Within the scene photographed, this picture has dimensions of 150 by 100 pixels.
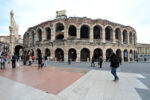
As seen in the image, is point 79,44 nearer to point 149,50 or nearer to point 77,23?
point 77,23

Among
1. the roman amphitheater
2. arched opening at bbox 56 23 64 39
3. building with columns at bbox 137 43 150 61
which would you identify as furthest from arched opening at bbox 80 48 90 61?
building with columns at bbox 137 43 150 61

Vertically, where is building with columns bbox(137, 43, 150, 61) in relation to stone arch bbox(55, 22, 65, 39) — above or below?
below

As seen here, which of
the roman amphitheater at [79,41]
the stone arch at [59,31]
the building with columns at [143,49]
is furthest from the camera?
the building with columns at [143,49]

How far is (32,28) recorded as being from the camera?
86.2ft

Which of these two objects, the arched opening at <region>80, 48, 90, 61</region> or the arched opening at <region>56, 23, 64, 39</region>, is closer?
the arched opening at <region>80, 48, 90, 61</region>

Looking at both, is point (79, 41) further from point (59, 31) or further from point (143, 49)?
point (143, 49)

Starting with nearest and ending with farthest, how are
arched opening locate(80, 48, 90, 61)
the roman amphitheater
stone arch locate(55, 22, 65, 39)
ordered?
the roman amphitheater, arched opening locate(80, 48, 90, 61), stone arch locate(55, 22, 65, 39)

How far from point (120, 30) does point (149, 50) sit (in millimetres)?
47363

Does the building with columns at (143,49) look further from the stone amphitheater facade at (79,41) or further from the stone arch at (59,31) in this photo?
the stone arch at (59,31)

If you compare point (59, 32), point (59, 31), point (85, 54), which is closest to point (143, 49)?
point (85, 54)

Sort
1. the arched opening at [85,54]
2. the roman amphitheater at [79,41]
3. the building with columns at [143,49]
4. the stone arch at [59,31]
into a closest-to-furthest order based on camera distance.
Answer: the roman amphitheater at [79,41]
the arched opening at [85,54]
the stone arch at [59,31]
the building with columns at [143,49]

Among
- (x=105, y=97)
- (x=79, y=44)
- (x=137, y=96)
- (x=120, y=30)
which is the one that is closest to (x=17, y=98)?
(x=105, y=97)

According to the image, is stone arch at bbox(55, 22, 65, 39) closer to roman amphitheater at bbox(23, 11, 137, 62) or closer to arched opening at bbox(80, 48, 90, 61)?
roman amphitheater at bbox(23, 11, 137, 62)

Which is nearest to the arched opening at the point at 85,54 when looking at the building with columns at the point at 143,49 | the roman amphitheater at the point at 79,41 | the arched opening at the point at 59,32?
the roman amphitheater at the point at 79,41
